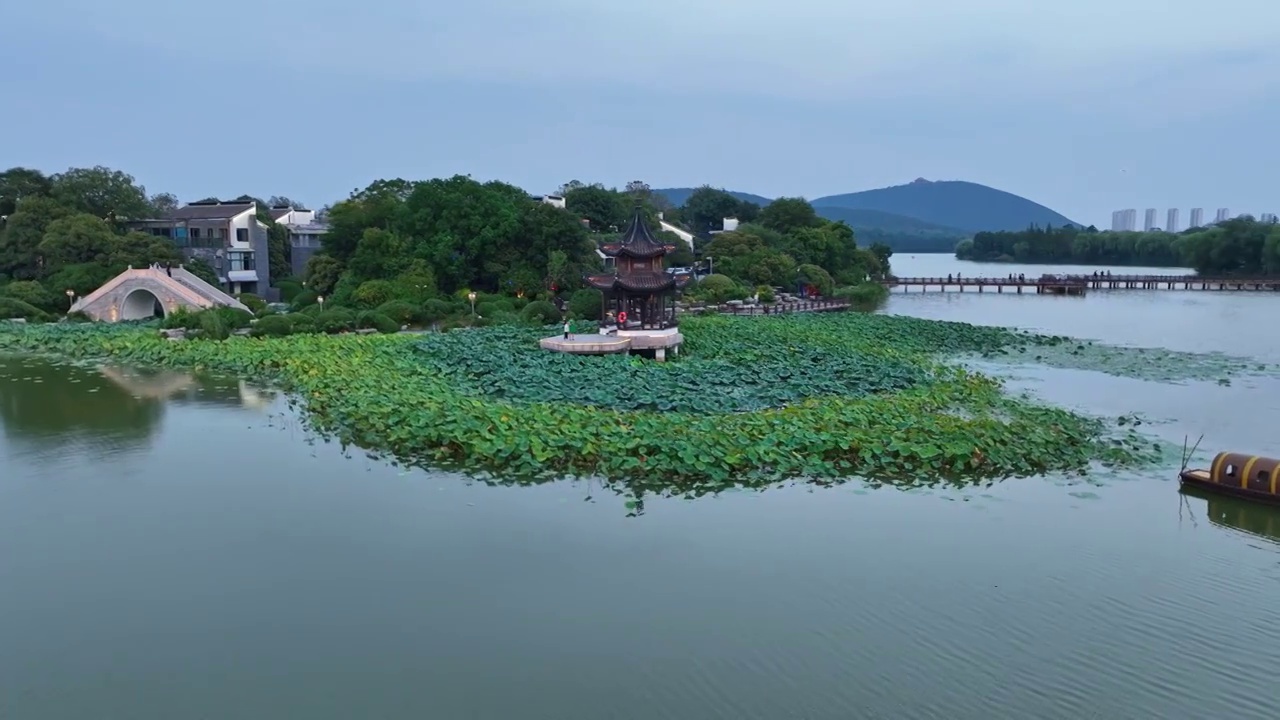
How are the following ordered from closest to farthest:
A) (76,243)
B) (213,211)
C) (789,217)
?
1. (76,243)
2. (213,211)
3. (789,217)

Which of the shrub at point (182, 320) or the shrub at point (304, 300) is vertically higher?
the shrub at point (304, 300)

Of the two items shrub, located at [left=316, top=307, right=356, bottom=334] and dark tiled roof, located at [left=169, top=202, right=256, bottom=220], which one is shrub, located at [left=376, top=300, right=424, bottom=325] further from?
dark tiled roof, located at [left=169, top=202, right=256, bottom=220]

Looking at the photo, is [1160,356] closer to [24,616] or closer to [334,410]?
[334,410]

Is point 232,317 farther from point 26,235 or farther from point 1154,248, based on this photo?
point 1154,248

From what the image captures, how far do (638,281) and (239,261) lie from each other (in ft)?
79.0

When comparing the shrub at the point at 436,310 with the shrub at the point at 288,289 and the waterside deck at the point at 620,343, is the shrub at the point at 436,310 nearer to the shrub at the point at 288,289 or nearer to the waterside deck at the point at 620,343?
the waterside deck at the point at 620,343

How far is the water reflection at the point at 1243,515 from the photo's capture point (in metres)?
11.9

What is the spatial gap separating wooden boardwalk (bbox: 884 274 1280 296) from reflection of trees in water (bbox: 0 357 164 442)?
51120 millimetres

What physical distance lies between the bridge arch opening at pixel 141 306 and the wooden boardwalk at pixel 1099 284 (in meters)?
45.2

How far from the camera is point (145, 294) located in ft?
116

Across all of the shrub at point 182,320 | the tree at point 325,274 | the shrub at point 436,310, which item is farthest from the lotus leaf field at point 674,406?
the tree at point 325,274

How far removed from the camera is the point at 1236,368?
2570 centimetres

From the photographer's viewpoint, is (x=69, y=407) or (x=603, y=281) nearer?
(x=69, y=407)

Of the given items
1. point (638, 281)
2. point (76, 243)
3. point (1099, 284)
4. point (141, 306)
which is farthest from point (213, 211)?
point (1099, 284)
